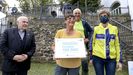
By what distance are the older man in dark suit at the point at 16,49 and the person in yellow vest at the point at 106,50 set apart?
4.78 ft

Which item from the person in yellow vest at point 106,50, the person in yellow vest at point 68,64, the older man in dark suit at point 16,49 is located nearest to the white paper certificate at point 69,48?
the person in yellow vest at point 68,64

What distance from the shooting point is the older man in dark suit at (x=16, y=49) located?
7.72m

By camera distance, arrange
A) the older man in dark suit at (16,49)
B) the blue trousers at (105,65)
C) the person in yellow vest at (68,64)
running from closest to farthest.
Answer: the person in yellow vest at (68,64) → the older man in dark suit at (16,49) → the blue trousers at (105,65)

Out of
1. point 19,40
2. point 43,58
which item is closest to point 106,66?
point 19,40

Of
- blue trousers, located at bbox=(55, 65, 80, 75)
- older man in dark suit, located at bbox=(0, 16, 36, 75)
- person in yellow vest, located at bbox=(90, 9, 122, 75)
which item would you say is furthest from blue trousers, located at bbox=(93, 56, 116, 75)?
older man in dark suit, located at bbox=(0, 16, 36, 75)

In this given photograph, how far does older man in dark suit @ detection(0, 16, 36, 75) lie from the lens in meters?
7.72

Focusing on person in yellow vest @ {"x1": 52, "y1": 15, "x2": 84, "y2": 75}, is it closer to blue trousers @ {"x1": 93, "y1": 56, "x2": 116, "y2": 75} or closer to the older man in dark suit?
blue trousers @ {"x1": 93, "y1": 56, "x2": 116, "y2": 75}

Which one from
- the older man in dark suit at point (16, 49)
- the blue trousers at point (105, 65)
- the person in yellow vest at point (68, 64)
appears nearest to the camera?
the person in yellow vest at point (68, 64)

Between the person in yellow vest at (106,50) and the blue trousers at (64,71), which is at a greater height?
the person in yellow vest at (106,50)

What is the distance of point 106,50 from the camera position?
7895mm

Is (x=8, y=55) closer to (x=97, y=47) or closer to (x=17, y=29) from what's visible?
(x=17, y=29)

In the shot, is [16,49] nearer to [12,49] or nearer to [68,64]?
[12,49]

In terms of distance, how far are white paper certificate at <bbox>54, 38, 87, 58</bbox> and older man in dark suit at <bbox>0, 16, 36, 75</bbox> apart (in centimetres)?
71

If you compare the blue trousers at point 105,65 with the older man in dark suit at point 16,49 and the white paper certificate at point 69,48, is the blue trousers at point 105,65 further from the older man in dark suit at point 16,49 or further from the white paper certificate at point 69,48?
the older man in dark suit at point 16,49
